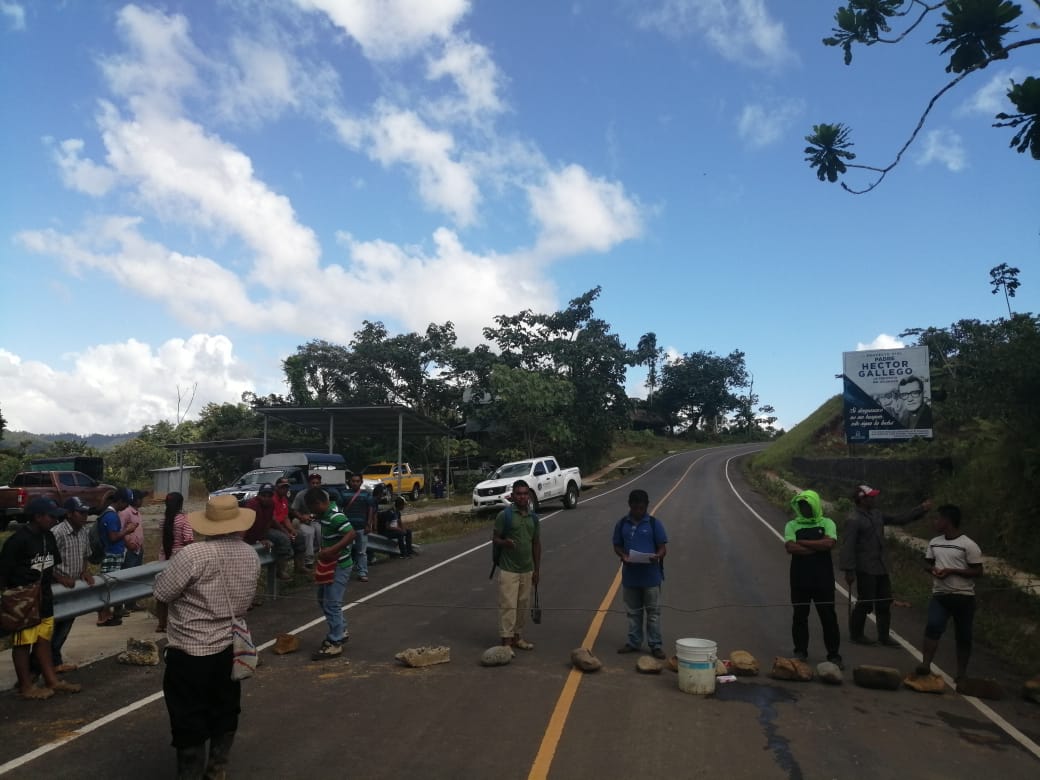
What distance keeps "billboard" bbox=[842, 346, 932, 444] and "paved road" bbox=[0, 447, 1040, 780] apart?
50.6 ft

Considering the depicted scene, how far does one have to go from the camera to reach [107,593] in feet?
24.8

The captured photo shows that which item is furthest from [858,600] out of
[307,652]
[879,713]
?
[307,652]

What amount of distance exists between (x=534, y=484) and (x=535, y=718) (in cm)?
1849

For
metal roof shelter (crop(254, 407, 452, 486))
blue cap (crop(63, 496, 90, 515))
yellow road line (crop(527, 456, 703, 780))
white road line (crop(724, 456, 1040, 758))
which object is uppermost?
metal roof shelter (crop(254, 407, 452, 486))

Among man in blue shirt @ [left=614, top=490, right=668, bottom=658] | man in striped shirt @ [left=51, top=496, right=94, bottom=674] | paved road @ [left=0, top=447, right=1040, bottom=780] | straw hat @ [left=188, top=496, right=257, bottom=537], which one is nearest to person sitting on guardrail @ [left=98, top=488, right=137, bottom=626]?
man in striped shirt @ [left=51, top=496, right=94, bottom=674]

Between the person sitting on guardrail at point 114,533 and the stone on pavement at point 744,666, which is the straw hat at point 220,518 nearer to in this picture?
the stone on pavement at point 744,666

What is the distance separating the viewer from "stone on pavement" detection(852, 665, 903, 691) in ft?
21.1

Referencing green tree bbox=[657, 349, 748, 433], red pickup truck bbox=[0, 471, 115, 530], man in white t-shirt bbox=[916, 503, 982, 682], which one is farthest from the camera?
green tree bbox=[657, 349, 748, 433]

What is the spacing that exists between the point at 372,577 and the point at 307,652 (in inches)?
199

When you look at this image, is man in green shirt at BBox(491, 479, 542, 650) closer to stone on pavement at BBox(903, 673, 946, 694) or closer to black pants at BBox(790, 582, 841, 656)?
black pants at BBox(790, 582, 841, 656)

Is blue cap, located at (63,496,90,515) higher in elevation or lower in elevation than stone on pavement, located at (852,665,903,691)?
higher

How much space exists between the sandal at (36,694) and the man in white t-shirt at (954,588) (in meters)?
7.54

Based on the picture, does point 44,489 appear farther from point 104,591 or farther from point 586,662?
point 586,662

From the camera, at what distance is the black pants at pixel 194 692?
4.14 m
